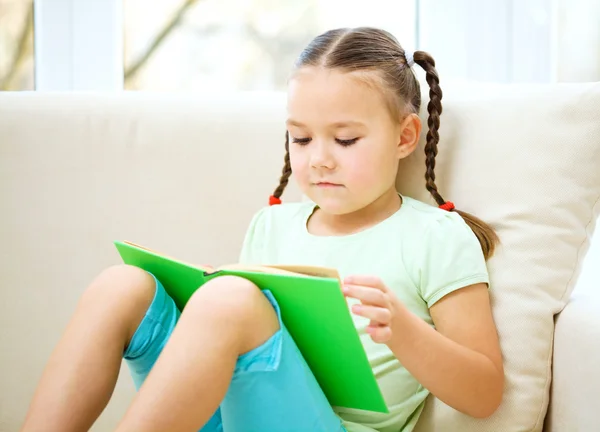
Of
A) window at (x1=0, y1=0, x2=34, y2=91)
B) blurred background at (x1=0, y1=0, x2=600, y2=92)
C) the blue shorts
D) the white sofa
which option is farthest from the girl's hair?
window at (x1=0, y1=0, x2=34, y2=91)

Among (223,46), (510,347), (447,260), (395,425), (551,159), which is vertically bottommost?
(395,425)

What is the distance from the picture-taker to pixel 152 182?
1.45 m

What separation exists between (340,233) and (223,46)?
1025mm

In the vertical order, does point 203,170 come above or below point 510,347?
above

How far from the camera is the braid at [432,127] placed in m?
1.24

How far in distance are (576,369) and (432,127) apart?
441mm

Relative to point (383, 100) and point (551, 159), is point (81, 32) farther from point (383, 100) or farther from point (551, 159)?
point (551, 159)

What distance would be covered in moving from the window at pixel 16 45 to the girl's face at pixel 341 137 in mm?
1235

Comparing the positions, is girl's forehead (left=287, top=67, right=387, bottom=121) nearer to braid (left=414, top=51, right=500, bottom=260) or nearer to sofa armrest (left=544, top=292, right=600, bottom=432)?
braid (left=414, top=51, right=500, bottom=260)

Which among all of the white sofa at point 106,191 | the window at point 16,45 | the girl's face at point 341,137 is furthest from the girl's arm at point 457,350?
the window at point 16,45

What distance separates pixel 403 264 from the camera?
1158 millimetres

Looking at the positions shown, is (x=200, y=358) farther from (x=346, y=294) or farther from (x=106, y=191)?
(x=106, y=191)

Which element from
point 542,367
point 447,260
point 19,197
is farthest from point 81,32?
point 542,367

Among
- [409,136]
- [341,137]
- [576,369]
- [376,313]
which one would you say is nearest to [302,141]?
[341,137]
